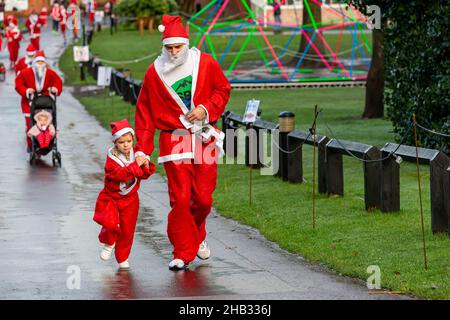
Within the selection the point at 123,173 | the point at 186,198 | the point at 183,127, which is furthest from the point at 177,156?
the point at 123,173

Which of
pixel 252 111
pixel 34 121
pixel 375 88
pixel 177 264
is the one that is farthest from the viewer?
pixel 375 88

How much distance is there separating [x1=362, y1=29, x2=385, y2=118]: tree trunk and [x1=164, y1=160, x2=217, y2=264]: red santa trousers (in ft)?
58.1

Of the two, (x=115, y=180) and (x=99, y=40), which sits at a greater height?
(x=115, y=180)

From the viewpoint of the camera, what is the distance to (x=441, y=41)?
2020 cm

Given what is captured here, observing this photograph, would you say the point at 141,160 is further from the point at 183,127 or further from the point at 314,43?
the point at 314,43

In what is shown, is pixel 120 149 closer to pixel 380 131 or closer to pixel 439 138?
pixel 439 138

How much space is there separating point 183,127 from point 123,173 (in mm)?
651

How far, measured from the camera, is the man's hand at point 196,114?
41.0 feet

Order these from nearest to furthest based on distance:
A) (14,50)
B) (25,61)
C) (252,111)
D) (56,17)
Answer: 1. (252,111)
2. (25,61)
3. (14,50)
4. (56,17)

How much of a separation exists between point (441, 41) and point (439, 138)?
1.33m

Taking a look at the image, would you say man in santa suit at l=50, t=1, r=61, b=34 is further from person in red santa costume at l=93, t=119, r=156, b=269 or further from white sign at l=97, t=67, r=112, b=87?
person in red santa costume at l=93, t=119, r=156, b=269

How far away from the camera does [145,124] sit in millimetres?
12680

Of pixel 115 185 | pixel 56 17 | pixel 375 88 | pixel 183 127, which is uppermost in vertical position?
pixel 183 127
